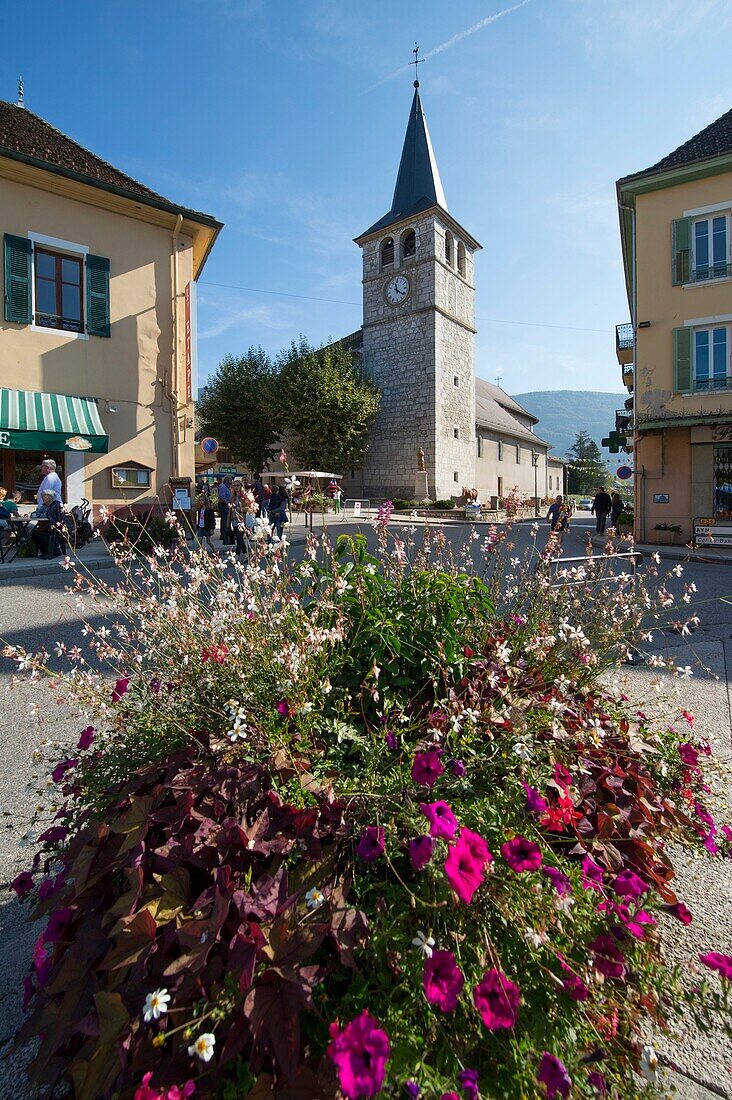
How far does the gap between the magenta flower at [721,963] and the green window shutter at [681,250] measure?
18.5m

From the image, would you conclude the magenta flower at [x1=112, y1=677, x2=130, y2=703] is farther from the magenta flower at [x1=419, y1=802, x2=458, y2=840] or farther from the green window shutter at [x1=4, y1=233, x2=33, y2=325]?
the green window shutter at [x1=4, y1=233, x2=33, y2=325]

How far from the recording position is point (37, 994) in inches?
49.9

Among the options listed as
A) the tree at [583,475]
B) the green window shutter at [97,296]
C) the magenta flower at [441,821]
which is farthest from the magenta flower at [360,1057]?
the tree at [583,475]

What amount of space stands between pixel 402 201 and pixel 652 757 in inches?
1523

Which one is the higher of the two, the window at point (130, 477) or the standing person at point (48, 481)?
the window at point (130, 477)

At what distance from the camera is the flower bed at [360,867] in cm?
102

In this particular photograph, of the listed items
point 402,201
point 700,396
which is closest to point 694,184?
point 700,396

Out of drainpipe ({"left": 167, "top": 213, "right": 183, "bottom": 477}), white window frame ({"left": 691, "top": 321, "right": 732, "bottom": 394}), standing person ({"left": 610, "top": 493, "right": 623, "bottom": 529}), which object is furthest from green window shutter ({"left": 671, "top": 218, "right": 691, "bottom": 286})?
drainpipe ({"left": 167, "top": 213, "right": 183, "bottom": 477})

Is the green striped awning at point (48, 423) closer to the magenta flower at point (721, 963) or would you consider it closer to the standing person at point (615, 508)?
the magenta flower at point (721, 963)

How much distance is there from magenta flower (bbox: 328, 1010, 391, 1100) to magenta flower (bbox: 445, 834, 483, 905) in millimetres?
261

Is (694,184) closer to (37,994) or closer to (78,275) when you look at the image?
(78,275)

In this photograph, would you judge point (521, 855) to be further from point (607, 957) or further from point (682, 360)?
point (682, 360)

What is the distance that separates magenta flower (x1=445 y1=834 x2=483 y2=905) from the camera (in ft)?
3.49

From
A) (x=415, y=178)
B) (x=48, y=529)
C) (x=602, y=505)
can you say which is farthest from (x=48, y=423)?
(x=415, y=178)
